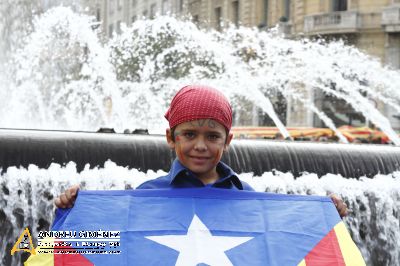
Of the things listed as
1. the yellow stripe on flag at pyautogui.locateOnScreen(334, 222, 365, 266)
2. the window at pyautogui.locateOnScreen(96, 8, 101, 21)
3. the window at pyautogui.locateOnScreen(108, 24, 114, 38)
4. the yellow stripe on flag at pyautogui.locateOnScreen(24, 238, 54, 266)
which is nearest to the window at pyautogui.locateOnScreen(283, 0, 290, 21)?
the window at pyautogui.locateOnScreen(108, 24, 114, 38)

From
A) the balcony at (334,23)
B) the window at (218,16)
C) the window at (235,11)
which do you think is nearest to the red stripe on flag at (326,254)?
the balcony at (334,23)

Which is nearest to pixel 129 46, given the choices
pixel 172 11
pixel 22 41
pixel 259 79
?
pixel 259 79

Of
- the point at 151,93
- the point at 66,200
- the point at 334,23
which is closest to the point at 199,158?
the point at 66,200

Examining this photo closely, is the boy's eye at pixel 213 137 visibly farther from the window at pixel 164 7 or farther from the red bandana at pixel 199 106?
the window at pixel 164 7

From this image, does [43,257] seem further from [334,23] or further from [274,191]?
[334,23]

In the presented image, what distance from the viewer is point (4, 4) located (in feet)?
55.5

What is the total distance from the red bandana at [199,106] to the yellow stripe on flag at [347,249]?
52 centimetres

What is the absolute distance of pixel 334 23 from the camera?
27.1 m

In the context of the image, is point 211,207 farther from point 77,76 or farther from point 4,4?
point 77,76

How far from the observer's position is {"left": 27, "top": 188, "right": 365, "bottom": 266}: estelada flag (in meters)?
2.27

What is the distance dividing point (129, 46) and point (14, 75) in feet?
39.5

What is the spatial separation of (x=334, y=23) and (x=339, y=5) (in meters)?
1.81

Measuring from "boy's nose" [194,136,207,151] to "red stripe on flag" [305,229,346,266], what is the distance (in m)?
0.49

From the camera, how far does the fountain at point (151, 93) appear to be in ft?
13.5
